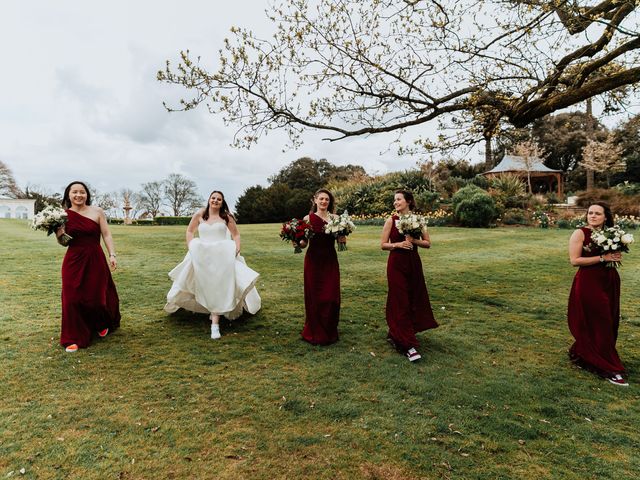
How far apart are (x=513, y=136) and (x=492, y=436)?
7.46 meters

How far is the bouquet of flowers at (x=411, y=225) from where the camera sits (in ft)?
18.0

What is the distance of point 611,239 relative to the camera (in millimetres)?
4852

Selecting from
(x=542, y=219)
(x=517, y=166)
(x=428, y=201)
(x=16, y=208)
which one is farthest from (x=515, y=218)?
(x=16, y=208)

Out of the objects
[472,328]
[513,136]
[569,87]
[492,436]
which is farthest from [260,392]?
[513,136]

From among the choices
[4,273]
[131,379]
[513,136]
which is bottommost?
[131,379]

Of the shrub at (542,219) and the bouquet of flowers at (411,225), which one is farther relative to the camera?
the shrub at (542,219)

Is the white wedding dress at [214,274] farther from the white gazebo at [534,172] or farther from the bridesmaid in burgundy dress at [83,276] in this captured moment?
the white gazebo at [534,172]

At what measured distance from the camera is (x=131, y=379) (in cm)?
473

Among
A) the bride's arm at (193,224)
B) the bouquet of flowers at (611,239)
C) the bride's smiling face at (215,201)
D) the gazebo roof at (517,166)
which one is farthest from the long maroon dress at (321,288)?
the gazebo roof at (517,166)

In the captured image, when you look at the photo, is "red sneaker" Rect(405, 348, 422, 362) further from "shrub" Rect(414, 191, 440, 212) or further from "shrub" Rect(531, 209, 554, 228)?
"shrub" Rect(414, 191, 440, 212)

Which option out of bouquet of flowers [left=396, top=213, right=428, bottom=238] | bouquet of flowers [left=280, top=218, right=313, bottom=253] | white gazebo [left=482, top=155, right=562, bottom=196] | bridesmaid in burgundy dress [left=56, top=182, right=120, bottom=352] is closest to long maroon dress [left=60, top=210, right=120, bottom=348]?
bridesmaid in burgundy dress [left=56, top=182, right=120, bottom=352]

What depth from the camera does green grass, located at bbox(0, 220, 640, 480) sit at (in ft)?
11.1

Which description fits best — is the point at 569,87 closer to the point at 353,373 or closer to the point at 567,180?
the point at 353,373

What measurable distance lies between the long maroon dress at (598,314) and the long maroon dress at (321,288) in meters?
3.07
